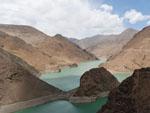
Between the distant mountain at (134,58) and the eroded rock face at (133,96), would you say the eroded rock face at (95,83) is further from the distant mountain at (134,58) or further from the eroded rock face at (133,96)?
the distant mountain at (134,58)

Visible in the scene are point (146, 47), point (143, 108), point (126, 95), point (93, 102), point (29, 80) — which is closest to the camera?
point (143, 108)

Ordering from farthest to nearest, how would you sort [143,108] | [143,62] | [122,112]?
1. [143,62]
2. [122,112]
3. [143,108]

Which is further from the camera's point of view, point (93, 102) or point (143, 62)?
point (143, 62)

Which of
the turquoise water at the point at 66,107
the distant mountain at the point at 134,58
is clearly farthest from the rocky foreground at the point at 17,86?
the distant mountain at the point at 134,58

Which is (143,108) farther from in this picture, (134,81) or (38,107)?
(38,107)

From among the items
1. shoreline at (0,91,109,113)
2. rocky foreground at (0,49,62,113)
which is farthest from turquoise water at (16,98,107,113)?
rocky foreground at (0,49,62,113)

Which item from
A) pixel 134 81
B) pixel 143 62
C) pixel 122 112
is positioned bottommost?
pixel 122 112

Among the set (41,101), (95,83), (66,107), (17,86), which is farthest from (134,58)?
(66,107)

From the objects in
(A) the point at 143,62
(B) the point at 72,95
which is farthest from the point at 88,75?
(A) the point at 143,62
